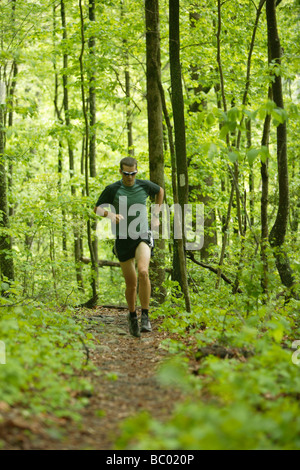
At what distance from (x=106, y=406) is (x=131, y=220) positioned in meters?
3.17

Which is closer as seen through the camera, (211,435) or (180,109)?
(211,435)

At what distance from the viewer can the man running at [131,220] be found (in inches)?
243

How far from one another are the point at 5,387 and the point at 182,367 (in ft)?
5.76

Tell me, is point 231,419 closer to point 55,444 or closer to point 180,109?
point 55,444

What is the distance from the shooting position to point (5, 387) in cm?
287

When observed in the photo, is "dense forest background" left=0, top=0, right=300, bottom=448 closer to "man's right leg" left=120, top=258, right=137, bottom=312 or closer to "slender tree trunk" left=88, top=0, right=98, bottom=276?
"slender tree trunk" left=88, top=0, right=98, bottom=276

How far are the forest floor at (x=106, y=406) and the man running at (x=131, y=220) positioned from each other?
0.99 m

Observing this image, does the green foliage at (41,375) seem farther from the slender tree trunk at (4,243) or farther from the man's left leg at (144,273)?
the slender tree trunk at (4,243)

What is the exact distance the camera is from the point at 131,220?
6199 millimetres

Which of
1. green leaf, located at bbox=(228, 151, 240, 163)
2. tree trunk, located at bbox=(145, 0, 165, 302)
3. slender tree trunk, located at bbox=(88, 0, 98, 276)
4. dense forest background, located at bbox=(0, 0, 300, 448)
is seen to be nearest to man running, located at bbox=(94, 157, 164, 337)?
dense forest background, located at bbox=(0, 0, 300, 448)

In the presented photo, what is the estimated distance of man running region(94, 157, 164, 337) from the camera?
20.3ft

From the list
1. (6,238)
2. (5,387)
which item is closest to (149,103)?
(6,238)

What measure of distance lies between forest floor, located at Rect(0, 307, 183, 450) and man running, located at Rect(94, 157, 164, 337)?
989 millimetres
